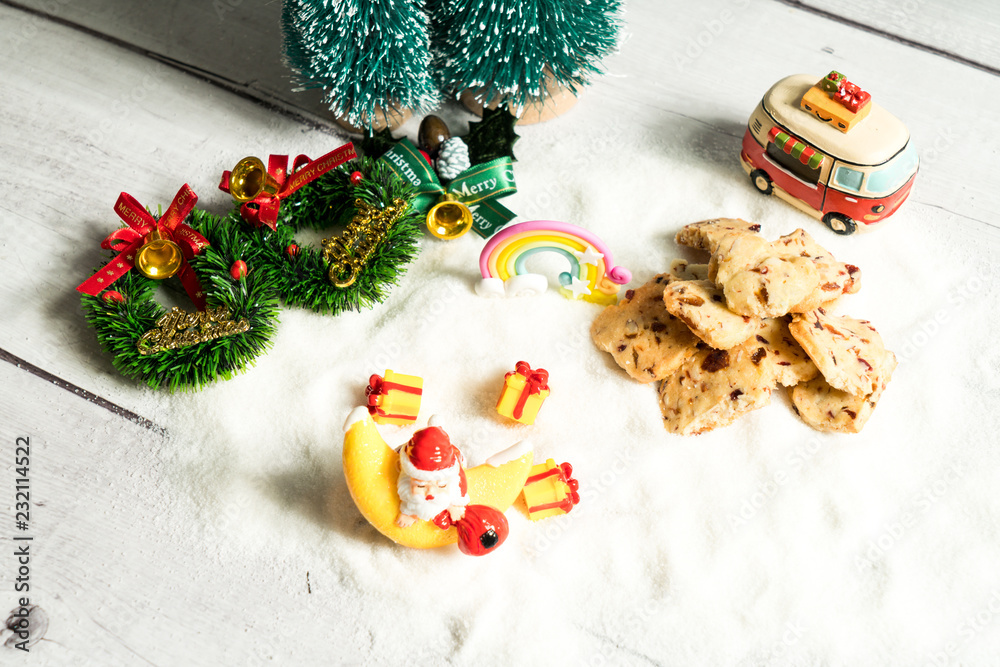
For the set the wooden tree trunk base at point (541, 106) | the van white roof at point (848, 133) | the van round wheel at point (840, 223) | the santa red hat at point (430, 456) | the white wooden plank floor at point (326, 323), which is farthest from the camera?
the wooden tree trunk base at point (541, 106)

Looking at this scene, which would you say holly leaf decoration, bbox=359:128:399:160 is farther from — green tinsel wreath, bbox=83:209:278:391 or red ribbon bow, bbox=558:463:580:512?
red ribbon bow, bbox=558:463:580:512

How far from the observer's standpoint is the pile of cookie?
1.28 metres

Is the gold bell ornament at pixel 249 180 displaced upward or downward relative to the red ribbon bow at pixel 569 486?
upward

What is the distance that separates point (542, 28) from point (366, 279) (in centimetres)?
60

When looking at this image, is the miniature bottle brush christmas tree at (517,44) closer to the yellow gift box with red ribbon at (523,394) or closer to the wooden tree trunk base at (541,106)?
the wooden tree trunk base at (541,106)

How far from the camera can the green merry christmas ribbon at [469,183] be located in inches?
60.9

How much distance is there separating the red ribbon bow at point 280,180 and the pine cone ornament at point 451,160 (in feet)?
0.67

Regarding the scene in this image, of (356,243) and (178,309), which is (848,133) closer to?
(356,243)

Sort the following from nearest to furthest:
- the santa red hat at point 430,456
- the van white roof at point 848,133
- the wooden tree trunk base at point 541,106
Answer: the santa red hat at point 430,456 < the van white roof at point 848,133 < the wooden tree trunk base at point 541,106

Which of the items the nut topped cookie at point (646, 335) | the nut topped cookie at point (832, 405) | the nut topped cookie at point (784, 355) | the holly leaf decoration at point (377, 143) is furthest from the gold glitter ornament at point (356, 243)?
the nut topped cookie at point (832, 405)

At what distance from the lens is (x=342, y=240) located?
56.2 inches

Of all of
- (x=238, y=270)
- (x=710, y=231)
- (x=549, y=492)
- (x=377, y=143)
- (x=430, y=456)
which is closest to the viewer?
(x=430, y=456)

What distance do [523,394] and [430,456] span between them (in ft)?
0.89

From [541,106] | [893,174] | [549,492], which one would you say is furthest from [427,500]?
[893,174]
